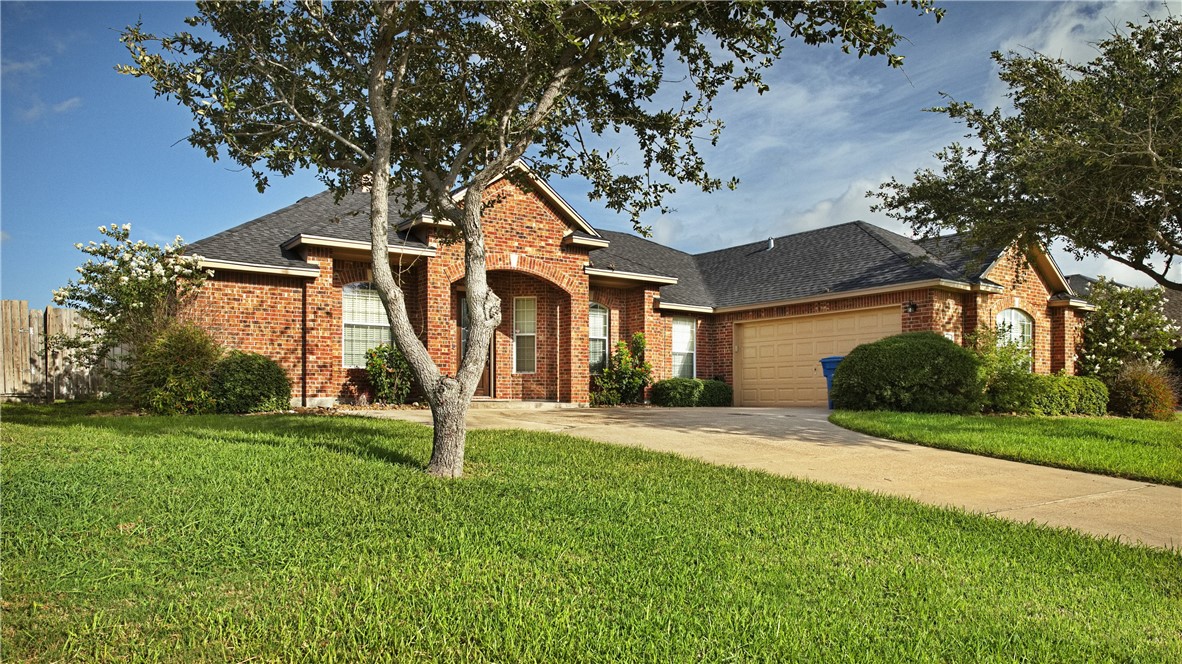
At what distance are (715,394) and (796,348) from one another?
2.53 m

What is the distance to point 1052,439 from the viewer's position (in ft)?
33.3

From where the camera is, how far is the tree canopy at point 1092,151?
455 inches

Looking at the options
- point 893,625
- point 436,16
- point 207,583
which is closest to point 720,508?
point 893,625

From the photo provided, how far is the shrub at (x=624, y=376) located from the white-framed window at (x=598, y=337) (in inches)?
8.4

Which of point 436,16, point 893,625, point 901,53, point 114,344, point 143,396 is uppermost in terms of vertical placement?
point 436,16

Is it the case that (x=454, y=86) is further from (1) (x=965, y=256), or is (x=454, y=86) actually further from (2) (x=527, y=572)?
(1) (x=965, y=256)

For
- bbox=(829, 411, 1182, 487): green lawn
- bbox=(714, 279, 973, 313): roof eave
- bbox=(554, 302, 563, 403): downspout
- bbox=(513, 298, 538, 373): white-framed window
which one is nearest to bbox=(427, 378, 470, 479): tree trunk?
bbox=(829, 411, 1182, 487): green lawn

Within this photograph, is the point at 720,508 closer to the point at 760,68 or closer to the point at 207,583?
the point at 207,583

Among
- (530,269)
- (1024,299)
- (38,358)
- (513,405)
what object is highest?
(530,269)

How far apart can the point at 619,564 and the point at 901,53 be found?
17.8 feet

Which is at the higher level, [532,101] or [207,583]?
[532,101]

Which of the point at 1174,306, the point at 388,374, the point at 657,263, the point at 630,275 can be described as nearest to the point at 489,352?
the point at 388,374

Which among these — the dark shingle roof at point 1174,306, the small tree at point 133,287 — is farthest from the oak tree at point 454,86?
the dark shingle roof at point 1174,306

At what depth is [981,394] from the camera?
560 inches
